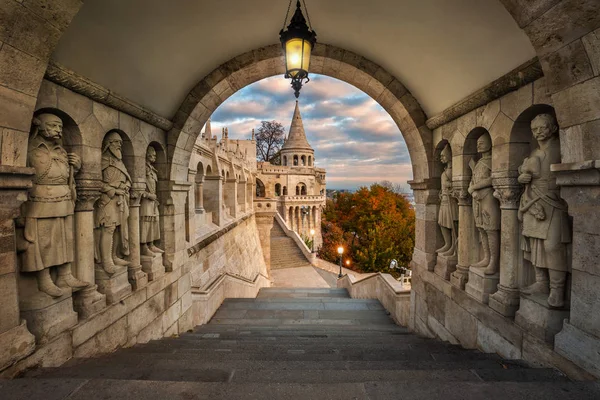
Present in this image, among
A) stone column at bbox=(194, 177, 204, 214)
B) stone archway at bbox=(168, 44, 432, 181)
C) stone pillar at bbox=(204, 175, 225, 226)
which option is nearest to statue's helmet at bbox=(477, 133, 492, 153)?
stone archway at bbox=(168, 44, 432, 181)

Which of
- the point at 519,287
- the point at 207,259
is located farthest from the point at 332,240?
the point at 519,287

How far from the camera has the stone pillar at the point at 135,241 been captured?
153 inches

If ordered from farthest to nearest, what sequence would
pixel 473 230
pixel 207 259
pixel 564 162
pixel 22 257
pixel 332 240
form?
pixel 332 240 → pixel 207 259 → pixel 473 230 → pixel 22 257 → pixel 564 162

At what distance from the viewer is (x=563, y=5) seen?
199cm

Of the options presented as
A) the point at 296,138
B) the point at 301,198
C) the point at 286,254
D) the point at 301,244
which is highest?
the point at 296,138

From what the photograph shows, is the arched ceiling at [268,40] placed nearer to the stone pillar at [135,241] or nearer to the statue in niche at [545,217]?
the statue in niche at [545,217]

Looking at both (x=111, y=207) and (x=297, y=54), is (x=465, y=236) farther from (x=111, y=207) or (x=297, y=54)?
(x=111, y=207)

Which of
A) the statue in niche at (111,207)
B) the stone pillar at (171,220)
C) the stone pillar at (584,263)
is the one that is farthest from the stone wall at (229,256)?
the stone pillar at (584,263)

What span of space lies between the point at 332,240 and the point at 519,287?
27.5 m

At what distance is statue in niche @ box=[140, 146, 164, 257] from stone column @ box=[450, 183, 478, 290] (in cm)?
438

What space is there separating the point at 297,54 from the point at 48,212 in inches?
111

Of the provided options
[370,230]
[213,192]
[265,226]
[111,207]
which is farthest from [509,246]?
[370,230]

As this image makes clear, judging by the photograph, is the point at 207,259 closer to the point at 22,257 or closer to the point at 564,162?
the point at 22,257

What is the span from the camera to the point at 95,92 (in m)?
3.11
